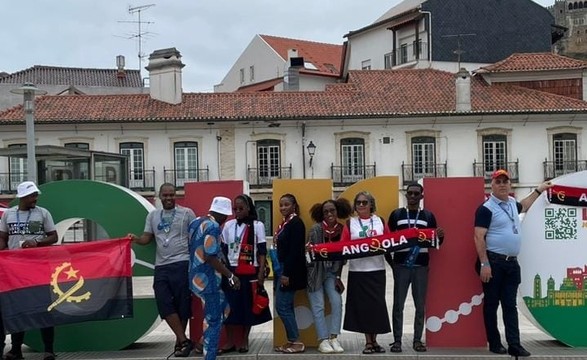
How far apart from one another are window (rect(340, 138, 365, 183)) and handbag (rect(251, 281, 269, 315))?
23046mm

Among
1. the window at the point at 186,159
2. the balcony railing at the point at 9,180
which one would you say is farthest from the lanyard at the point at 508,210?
the balcony railing at the point at 9,180

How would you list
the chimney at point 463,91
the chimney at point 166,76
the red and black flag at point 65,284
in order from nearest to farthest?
the red and black flag at point 65,284
the chimney at point 463,91
the chimney at point 166,76

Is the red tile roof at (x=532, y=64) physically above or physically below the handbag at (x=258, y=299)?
above

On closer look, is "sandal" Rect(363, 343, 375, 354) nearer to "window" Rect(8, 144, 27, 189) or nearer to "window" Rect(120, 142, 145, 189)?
"window" Rect(120, 142, 145, 189)

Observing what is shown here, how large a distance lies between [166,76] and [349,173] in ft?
29.7

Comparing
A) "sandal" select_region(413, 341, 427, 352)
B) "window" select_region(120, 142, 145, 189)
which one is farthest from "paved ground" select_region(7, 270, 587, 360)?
"window" select_region(120, 142, 145, 189)

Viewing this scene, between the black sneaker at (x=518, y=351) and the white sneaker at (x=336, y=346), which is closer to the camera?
the black sneaker at (x=518, y=351)

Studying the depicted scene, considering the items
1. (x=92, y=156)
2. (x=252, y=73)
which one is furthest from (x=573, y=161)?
(x=252, y=73)

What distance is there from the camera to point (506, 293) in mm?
7645

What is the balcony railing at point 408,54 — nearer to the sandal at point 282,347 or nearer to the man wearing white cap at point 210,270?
the sandal at point 282,347

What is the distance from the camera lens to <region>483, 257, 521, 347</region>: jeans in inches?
299

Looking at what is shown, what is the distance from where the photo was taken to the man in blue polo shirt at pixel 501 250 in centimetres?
758

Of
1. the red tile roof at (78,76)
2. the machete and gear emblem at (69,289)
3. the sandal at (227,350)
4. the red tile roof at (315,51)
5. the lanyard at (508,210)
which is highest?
the red tile roof at (315,51)

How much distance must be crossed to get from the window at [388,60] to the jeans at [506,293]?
3784cm
